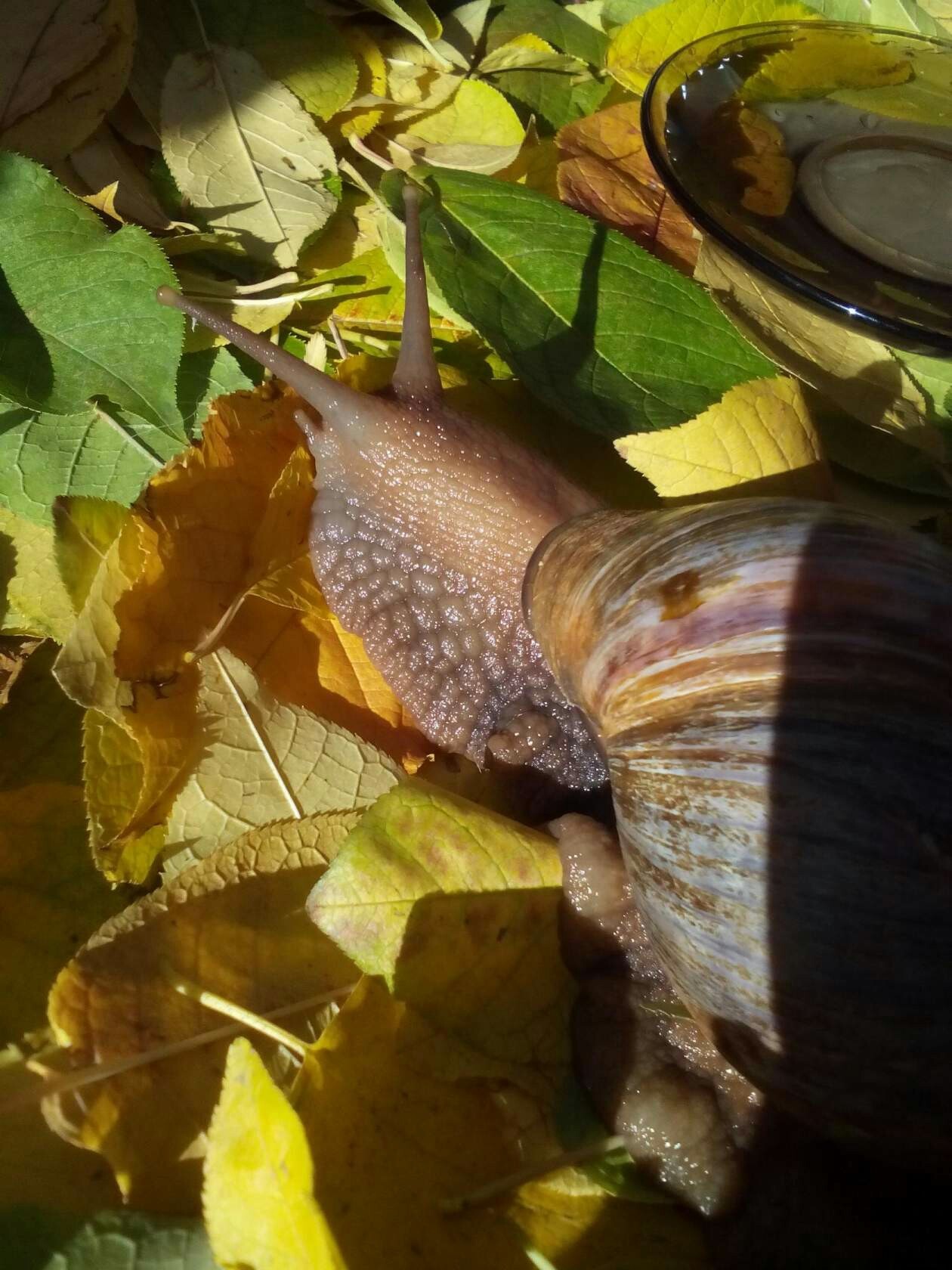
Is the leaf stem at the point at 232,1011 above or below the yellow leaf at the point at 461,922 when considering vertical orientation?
below

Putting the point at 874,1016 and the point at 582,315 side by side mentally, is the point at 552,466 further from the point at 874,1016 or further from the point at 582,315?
the point at 874,1016

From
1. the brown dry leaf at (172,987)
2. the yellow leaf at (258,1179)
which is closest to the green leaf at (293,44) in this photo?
the brown dry leaf at (172,987)

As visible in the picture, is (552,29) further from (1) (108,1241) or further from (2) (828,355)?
(1) (108,1241)

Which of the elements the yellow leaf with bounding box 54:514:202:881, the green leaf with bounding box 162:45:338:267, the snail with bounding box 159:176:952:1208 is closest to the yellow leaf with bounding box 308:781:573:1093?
the snail with bounding box 159:176:952:1208

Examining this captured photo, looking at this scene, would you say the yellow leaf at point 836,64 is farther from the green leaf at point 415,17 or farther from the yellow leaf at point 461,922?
the yellow leaf at point 461,922

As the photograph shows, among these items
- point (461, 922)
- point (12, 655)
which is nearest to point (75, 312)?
point (12, 655)

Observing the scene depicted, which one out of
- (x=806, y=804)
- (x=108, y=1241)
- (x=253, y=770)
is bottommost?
(x=108, y=1241)

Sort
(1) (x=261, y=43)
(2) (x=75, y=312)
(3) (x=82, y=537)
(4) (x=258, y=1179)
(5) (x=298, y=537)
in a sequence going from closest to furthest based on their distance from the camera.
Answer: (4) (x=258, y=1179) < (3) (x=82, y=537) < (2) (x=75, y=312) < (5) (x=298, y=537) < (1) (x=261, y=43)

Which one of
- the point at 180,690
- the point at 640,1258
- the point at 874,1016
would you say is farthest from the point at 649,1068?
the point at 180,690
